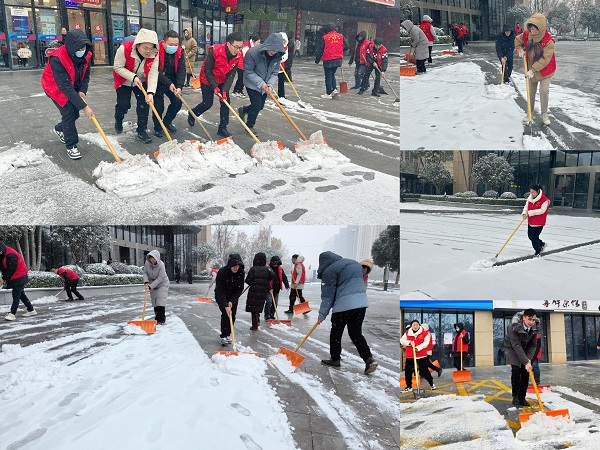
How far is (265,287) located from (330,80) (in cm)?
232

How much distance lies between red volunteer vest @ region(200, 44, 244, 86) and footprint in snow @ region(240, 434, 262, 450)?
2.97 meters

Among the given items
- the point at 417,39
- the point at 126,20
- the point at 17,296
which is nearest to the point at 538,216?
the point at 417,39

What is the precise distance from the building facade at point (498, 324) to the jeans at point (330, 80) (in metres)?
2.30

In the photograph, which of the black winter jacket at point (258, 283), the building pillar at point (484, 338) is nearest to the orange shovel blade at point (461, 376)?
the building pillar at point (484, 338)

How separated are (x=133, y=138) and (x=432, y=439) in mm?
3145

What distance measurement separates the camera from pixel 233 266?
361cm

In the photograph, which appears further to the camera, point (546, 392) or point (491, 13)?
point (491, 13)

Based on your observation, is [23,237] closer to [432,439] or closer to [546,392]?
[432,439]

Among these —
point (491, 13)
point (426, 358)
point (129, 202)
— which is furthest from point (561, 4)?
point (129, 202)

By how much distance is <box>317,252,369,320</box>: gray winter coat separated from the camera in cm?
316

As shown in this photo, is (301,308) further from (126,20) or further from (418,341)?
(126,20)

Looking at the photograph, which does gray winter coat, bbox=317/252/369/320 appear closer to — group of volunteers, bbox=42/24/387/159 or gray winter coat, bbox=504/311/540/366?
gray winter coat, bbox=504/311/540/366

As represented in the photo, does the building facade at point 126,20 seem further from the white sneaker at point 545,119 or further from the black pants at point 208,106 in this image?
the white sneaker at point 545,119

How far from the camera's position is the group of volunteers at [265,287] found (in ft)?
10.5
